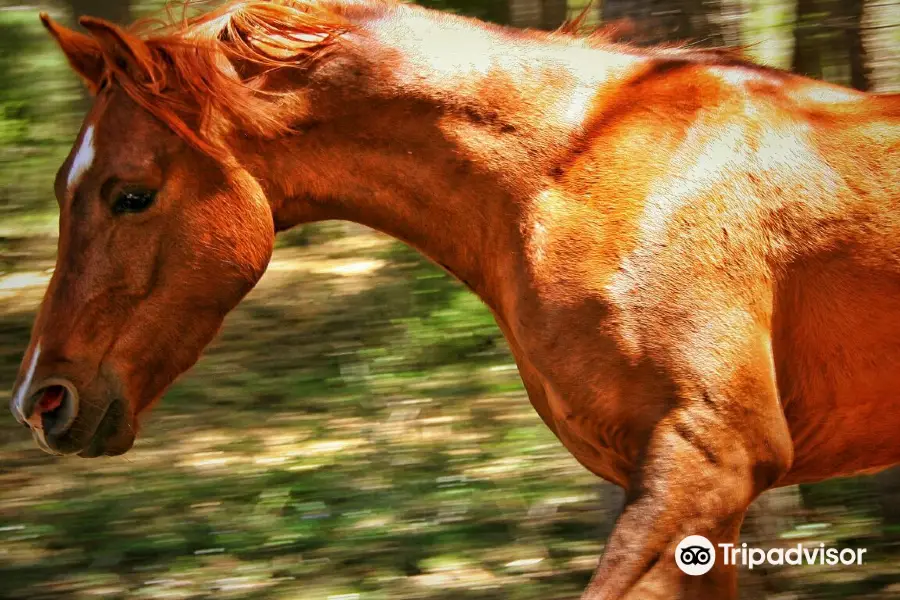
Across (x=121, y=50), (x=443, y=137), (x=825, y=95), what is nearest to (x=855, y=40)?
(x=825, y=95)

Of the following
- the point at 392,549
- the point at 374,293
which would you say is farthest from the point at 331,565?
the point at 374,293

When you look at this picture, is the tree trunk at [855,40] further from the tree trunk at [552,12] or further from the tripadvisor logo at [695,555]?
the tripadvisor logo at [695,555]

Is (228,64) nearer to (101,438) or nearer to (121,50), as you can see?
(121,50)

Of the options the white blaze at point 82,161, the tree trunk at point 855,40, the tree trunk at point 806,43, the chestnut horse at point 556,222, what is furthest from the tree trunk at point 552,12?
the white blaze at point 82,161

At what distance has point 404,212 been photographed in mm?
2871

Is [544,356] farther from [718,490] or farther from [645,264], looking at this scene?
[718,490]

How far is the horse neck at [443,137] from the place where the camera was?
9.12ft

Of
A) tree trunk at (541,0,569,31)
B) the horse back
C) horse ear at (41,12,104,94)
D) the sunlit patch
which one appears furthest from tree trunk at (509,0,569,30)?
horse ear at (41,12,104,94)

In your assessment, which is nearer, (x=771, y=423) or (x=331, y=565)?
(x=771, y=423)

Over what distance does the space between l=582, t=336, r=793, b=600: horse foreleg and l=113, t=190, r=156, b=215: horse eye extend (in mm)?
1401

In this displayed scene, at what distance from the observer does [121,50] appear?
107 inches

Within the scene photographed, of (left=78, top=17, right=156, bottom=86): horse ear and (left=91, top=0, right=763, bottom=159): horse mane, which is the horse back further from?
(left=78, top=17, right=156, bottom=86): horse ear

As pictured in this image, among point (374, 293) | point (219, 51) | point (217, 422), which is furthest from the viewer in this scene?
point (374, 293)

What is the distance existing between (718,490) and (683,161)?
0.81 metres
